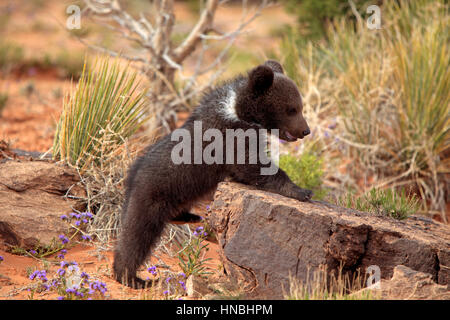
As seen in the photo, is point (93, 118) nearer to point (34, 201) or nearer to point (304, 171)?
point (34, 201)

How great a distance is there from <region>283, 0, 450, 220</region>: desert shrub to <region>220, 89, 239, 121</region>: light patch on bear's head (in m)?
3.63

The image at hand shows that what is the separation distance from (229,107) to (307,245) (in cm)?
153

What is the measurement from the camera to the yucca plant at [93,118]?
20.2ft

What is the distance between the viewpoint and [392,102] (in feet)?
27.1

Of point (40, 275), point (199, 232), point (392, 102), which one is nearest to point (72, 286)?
point (40, 275)

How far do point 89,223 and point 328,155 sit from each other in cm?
449

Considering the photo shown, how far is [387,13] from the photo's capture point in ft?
33.6

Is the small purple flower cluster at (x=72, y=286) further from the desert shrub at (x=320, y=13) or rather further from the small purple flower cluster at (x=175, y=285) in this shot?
the desert shrub at (x=320, y=13)

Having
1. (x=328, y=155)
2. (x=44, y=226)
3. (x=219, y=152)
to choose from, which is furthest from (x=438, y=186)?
(x=44, y=226)

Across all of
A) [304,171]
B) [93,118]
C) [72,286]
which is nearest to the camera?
[72,286]

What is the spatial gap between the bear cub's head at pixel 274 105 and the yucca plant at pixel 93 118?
1.74 meters

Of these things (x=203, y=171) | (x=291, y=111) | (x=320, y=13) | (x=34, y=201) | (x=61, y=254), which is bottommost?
(x=61, y=254)

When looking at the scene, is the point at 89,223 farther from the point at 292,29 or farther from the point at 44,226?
the point at 292,29

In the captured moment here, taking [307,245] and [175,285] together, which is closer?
[307,245]
